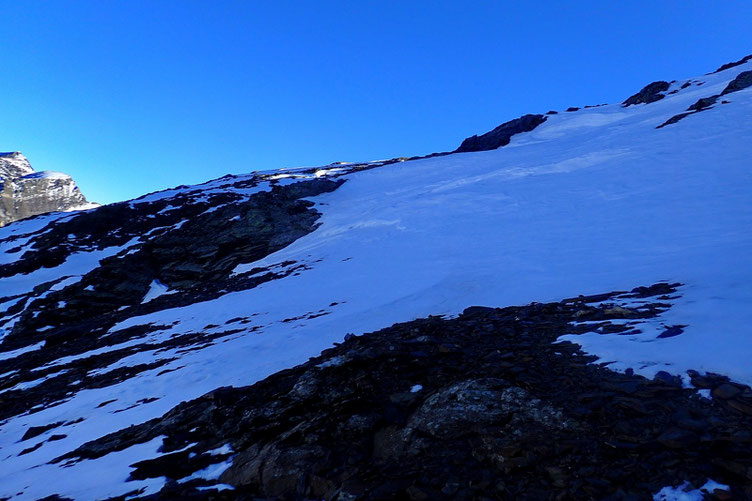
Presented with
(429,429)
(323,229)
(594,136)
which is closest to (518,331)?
(429,429)

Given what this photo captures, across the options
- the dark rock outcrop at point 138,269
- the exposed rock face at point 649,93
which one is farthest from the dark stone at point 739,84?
the dark rock outcrop at point 138,269

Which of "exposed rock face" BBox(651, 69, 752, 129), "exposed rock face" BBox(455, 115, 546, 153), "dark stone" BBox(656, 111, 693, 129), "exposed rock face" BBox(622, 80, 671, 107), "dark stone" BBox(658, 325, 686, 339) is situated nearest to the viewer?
"dark stone" BBox(658, 325, 686, 339)

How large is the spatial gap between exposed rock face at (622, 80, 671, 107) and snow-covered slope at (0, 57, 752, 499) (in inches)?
779

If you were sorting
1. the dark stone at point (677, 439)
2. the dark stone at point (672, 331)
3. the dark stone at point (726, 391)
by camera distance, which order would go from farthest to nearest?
the dark stone at point (672, 331), the dark stone at point (726, 391), the dark stone at point (677, 439)

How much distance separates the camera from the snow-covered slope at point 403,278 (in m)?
7.94

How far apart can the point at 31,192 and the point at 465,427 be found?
8066 inches

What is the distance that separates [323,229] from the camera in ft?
117

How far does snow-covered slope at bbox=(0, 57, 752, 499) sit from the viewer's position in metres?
7.94

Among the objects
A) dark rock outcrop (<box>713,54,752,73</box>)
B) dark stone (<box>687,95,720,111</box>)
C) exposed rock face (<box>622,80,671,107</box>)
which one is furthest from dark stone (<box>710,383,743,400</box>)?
dark rock outcrop (<box>713,54,752,73</box>)

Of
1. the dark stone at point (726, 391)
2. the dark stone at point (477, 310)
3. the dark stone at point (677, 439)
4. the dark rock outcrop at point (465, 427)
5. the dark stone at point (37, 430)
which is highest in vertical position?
Result: the dark stone at point (726, 391)

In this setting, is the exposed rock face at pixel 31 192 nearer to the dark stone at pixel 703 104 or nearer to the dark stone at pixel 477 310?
the dark stone at pixel 477 310

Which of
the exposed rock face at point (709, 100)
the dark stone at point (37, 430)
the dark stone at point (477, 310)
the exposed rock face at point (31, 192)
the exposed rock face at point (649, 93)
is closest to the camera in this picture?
the dark stone at point (37, 430)

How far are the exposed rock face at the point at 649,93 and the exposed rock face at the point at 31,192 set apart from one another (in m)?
187

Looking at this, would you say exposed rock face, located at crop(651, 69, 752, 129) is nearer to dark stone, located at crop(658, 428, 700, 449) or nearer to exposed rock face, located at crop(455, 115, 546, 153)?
exposed rock face, located at crop(455, 115, 546, 153)
